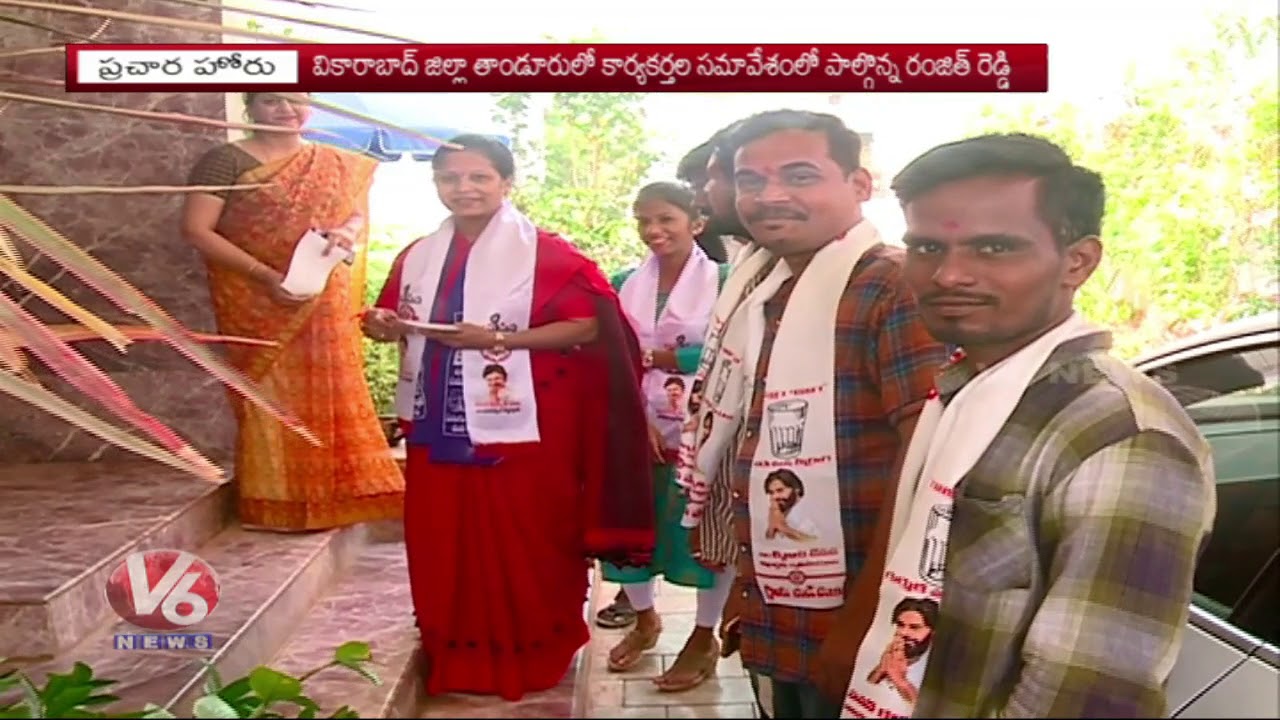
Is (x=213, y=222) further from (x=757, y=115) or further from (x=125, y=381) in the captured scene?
(x=757, y=115)

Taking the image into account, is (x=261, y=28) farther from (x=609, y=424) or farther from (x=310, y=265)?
(x=609, y=424)

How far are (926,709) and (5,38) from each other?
114 cm

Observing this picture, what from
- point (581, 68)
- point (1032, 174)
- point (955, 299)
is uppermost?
point (581, 68)

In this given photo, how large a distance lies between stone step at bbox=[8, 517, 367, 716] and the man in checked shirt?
503 mm

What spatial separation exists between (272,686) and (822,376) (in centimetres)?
63

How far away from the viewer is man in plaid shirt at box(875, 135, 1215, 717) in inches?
36.7

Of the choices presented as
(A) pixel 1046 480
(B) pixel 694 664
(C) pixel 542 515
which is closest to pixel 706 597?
(B) pixel 694 664

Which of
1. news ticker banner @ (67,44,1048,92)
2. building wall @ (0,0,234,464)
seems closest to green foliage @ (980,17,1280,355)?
news ticker banner @ (67,44,1048,92)

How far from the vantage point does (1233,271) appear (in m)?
1.19

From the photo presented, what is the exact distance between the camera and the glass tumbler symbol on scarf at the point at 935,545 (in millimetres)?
1000

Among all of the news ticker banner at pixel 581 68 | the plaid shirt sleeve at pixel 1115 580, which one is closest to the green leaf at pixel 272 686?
A: the news ticker banner at pixel 581 68

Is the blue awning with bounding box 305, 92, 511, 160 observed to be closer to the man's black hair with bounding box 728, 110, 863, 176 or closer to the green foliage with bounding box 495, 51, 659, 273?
the green foliage with bounding box 495, 51, 659, 273

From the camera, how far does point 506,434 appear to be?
1224 millimetres

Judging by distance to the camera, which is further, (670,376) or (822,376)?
(670,376)
